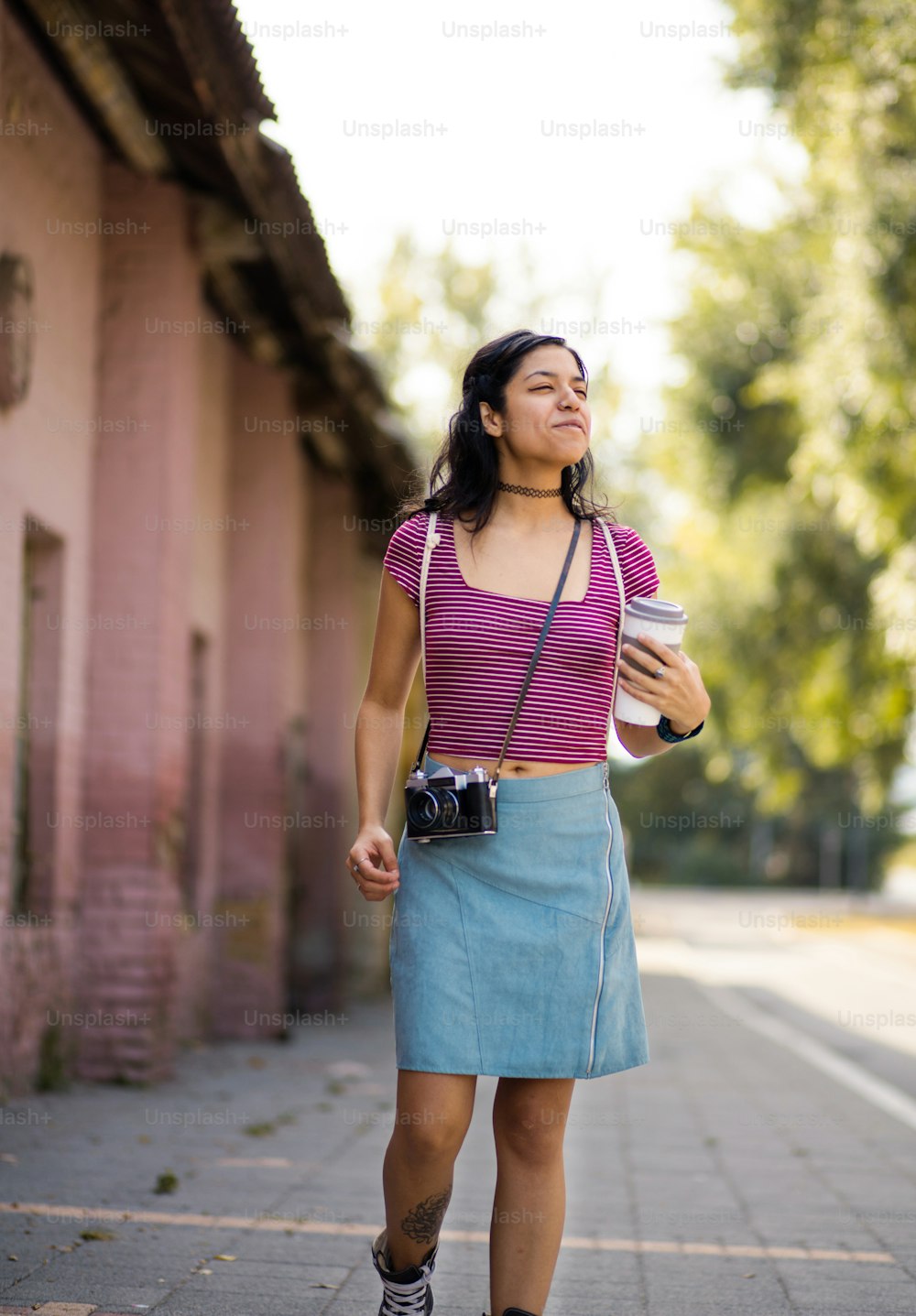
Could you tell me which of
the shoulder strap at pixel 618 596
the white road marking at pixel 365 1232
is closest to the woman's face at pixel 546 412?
the shoulder strap at pixel 618 596

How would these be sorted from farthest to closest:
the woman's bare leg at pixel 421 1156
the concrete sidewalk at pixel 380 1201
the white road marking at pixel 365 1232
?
1. the white road marking at pixel 365 1232
2. the concrete sidewalk at pixel 380 1201
3. the woman's bare leg at pixel 421 1156

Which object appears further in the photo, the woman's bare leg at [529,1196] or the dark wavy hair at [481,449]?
the dark wavy hair at [481,449]

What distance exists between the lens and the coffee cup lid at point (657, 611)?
129 inches

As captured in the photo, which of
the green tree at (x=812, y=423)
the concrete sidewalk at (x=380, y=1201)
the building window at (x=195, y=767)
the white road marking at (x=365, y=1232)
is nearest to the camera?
the concrete sidewalk at (x=380, y=1201)

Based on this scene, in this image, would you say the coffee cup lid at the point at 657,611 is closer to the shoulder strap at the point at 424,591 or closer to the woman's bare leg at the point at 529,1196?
the shoulder strap at the point at 424,591

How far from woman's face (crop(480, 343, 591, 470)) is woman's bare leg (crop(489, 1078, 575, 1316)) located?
4.18ft

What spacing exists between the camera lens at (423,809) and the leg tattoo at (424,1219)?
74cm

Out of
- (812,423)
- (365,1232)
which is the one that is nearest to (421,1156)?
(365,1232)

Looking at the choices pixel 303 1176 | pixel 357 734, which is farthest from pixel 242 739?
pixel 357 734

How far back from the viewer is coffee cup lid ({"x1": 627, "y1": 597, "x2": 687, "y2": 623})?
328 cm

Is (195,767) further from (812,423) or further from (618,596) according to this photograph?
(618,596)

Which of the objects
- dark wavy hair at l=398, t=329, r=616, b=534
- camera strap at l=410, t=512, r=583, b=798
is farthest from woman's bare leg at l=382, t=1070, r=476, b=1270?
dark wavy hair at l=398, t=329, r=616, b=534

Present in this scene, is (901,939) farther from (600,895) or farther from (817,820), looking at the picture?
(817,820)

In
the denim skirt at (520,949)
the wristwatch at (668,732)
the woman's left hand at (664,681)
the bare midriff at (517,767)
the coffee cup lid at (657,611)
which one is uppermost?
the coffee cup lid at (657,611)
